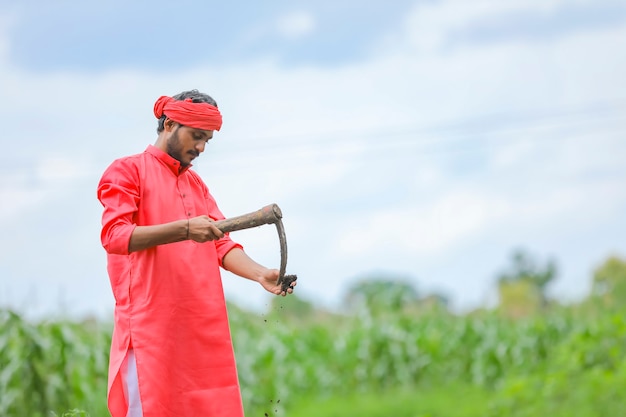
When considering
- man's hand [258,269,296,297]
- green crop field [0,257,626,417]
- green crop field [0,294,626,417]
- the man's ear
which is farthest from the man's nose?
green crop field [0,257,626,417]

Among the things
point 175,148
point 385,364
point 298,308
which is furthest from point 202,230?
point 298,308

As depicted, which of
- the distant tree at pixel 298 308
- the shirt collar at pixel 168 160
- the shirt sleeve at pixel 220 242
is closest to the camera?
the shirt collar at pixel 168 160

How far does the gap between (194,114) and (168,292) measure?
0.60 m

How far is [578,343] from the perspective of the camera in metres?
11.7

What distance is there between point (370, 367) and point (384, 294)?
5.55ft

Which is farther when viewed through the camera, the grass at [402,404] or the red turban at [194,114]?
the grass at [402,404]

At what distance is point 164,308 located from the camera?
10.7 feet

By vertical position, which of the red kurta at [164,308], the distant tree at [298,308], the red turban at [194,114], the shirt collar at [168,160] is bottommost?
the red kurta at [164,308]

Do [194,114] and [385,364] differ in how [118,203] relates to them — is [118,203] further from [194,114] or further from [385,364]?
[385,364]

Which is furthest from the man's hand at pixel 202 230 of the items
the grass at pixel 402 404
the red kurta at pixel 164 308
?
the grass at pixel 402 404

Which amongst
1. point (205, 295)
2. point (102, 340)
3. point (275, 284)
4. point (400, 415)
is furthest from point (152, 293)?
point (400, 415)

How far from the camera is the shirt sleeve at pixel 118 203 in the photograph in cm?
315

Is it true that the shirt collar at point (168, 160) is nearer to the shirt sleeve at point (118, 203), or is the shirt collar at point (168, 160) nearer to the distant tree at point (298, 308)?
the shirt sleeve at point (118, 203)

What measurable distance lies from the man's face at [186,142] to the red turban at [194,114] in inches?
1.1
